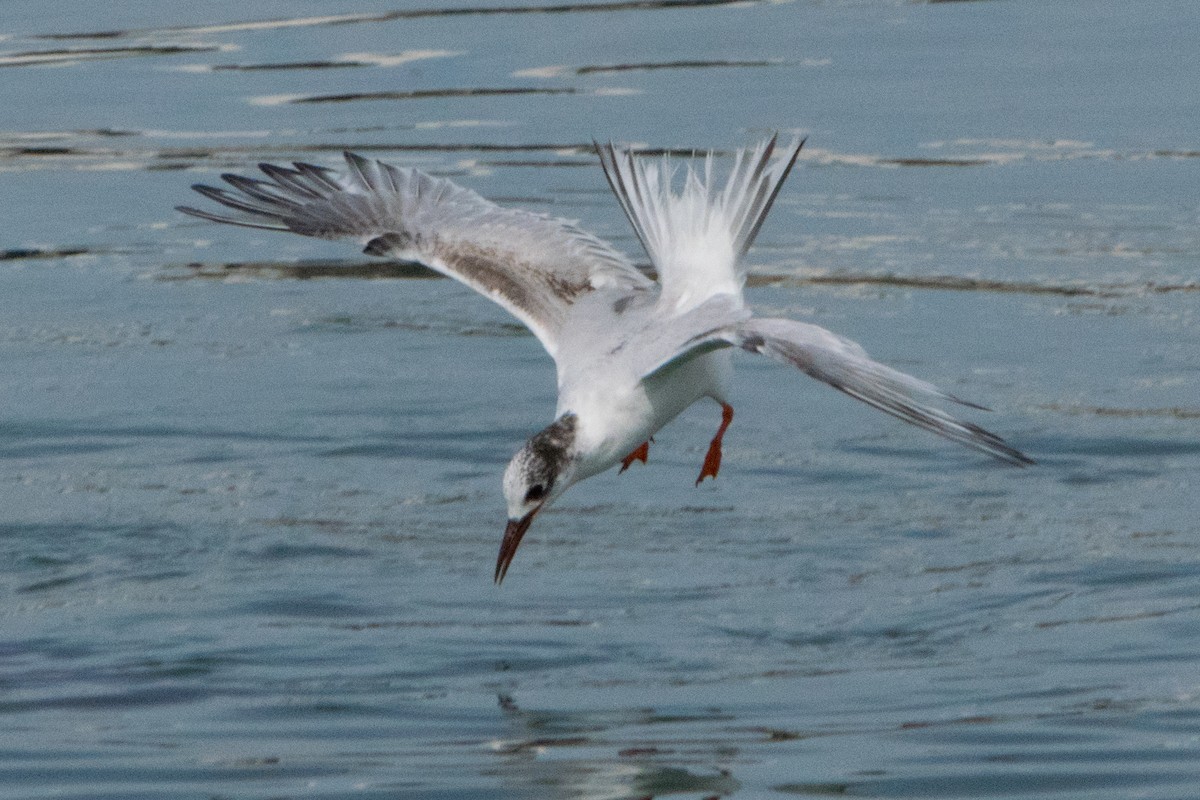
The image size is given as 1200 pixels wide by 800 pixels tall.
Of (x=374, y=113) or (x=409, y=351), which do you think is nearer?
(x=409, y=351)

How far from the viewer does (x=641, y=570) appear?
8086mm

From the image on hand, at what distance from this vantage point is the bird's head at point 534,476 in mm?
7320

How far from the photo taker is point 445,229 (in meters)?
9.26

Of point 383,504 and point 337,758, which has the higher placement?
point 383,504

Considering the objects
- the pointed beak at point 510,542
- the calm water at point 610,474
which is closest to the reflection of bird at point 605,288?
the pointed beak at point 510,542

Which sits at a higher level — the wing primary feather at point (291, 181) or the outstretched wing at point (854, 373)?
the wing primary feather at point (291, 181)

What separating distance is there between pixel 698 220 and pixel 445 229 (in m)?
1.11

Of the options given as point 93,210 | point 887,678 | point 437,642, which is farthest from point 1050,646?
point 93,210

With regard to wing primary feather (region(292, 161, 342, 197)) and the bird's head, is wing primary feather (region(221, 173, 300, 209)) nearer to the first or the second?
wing primary feather (region(292, 161, 342, 197))

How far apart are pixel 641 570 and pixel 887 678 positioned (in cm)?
153

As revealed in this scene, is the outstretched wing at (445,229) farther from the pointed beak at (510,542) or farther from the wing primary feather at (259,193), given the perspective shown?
the pointed beak at (510,542)

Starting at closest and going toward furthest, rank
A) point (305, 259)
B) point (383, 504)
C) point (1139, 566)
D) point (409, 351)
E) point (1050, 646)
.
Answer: point (1050, 646) → point (1139, 566) → point (383, 504) → point (409, 351) → point (305, 259)

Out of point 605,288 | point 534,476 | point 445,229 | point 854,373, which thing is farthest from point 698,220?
point 854,373

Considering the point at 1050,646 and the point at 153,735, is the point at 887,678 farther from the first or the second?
the point at 153,735
